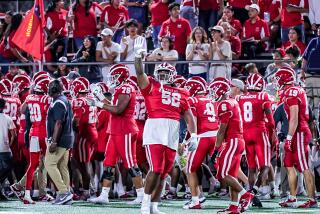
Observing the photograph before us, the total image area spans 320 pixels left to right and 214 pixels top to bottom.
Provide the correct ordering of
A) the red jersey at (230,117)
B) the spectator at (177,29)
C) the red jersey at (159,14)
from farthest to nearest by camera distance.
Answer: the red jersey at (159,14)
the spectator at (177,29)
the red jersey at (230,117)

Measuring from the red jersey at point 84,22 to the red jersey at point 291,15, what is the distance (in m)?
3.82

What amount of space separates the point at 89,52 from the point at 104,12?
2048 mm

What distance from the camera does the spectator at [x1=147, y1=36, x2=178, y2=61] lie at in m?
20.6

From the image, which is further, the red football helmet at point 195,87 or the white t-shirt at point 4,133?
the white t-shirt at point 4,133

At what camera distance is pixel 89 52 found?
21359mm

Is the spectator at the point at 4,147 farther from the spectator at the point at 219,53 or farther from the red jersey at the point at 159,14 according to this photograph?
the red jersey at the point at 159,14

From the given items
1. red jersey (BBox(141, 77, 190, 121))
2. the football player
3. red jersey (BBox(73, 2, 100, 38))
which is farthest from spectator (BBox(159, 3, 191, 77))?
red jersey (BBox(141, 77, 190, 121))

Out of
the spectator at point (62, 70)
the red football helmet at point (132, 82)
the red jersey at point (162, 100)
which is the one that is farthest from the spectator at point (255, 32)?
the red jersey at point (162, 100)

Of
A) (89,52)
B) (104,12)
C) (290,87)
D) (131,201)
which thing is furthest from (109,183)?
(104,12)

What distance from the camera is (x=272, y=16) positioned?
2281 centimetres

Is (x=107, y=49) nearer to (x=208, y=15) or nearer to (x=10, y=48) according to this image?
(x=208, y=15)

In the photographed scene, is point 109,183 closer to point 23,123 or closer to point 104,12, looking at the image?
point 23,123

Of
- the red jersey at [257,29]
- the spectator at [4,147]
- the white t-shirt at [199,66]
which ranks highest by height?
the red jersey at [257,29]

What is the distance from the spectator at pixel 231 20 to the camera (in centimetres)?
2195
